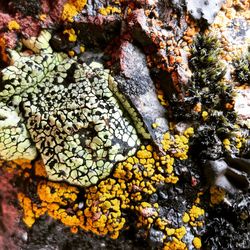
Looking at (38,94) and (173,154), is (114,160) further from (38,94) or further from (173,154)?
(38,94)

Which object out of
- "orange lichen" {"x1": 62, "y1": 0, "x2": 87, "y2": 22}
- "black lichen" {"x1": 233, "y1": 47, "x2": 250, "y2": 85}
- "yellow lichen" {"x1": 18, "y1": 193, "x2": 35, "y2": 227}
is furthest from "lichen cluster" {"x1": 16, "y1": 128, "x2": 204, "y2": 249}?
"orange lichen" {"x1": 62, "y1": 0, "x2": 87, "y2": 22}

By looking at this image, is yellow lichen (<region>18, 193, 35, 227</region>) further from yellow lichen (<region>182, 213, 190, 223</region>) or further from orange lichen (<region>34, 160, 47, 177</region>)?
yellow lichen (<region>182, 213, 190, 223</region>)

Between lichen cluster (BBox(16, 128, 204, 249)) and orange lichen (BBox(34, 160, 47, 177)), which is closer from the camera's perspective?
lichen cluster (BBox(16, 128, 204, 249))

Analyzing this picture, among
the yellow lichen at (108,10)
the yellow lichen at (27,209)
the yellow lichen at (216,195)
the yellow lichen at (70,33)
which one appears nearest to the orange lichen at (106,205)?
the yellow lichen at (27,209)

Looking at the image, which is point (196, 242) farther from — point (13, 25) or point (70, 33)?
point (13, 25)

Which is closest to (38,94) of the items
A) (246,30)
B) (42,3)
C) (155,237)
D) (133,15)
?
(42,3)

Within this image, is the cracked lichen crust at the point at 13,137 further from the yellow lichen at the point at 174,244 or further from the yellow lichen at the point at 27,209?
the yellow lichen at the point at 174,244
